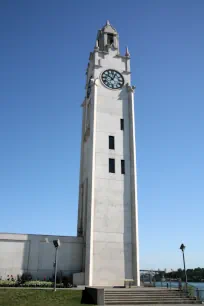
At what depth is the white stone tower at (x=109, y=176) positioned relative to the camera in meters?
34.7

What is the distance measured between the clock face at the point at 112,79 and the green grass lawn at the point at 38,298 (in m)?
29.7

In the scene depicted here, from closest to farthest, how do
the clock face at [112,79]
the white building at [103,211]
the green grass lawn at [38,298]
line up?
the green grass lawn at [38,298] → the white building at [103,211] → the clock face at [112,79]

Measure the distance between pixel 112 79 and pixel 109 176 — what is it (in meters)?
15.9

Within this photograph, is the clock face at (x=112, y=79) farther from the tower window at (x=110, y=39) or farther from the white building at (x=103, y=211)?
the tower window at (x=110, y=39)

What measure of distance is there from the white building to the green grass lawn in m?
9.71

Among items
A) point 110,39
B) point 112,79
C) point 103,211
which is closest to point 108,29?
point 110,39

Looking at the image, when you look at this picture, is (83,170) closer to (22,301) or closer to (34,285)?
(34,285)

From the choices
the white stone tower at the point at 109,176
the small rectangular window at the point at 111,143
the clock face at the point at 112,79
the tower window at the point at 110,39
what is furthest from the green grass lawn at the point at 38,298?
the tower window at the point at 110,39

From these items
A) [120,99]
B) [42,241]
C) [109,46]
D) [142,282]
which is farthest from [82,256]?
[109,46]

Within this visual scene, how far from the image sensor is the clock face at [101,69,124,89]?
44.5 meters

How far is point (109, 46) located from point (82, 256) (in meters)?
32.5

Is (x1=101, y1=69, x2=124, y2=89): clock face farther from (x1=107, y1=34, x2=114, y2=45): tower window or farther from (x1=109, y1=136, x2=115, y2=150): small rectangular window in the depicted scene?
(x1=109, y1=136, x2=115, y2=150): small rectangular window

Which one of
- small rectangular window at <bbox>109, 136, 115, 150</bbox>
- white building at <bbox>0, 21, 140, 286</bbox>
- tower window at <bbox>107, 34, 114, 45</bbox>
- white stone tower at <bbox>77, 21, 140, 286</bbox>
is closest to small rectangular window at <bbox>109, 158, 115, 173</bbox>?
white building at <bbox>0, 21, 140, 286</bbox>

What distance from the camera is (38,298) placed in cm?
2178
